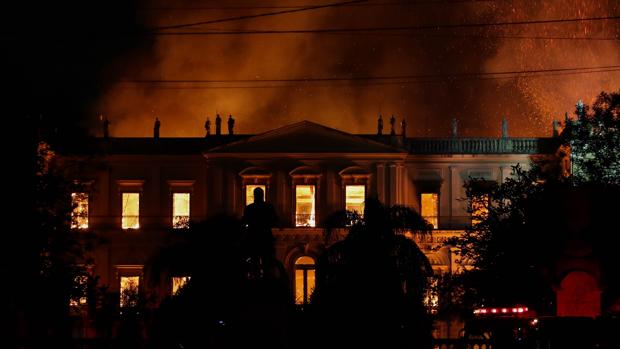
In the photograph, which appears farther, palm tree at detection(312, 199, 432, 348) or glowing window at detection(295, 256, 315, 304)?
glowing window at detection(295, 256, 315, 304)

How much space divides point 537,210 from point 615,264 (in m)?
8.91

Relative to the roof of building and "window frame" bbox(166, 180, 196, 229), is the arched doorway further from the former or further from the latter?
"window frame" bbox(166, 180, 196, 229)

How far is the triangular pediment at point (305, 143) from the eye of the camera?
63.8m

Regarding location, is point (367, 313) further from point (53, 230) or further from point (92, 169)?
point (92, 169)

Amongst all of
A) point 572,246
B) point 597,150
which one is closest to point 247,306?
point 572,246

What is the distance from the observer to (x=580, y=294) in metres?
25.4

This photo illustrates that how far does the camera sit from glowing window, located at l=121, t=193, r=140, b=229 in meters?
65.0

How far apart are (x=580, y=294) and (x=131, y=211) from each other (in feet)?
140

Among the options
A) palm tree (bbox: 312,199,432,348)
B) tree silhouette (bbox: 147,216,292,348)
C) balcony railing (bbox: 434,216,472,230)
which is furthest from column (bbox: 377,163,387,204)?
tree silhouette (bbox: 147,216,292,348)

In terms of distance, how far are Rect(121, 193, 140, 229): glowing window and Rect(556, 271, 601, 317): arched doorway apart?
4183cm

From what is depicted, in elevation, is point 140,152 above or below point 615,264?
above

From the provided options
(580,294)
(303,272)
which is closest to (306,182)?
(303,272)

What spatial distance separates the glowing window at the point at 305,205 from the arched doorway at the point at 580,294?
38896mm

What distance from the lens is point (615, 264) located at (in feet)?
87.2
